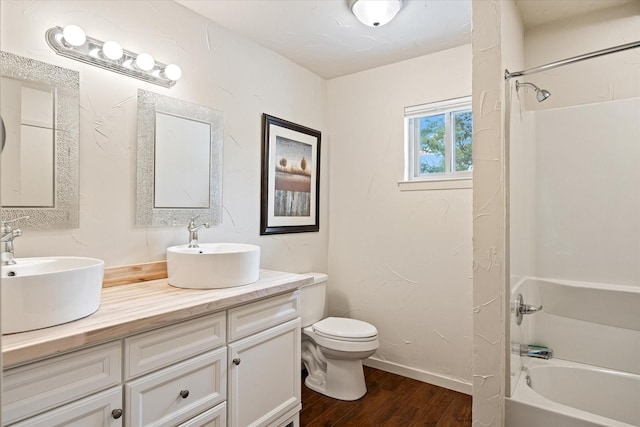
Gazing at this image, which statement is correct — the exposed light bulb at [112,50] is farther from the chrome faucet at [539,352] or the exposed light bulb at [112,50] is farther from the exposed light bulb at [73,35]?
the chrome faucet at [539,352]

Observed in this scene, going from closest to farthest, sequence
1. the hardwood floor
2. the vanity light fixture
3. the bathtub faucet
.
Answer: the vanity light fixture < the bathtub faucet < the hardwood floor

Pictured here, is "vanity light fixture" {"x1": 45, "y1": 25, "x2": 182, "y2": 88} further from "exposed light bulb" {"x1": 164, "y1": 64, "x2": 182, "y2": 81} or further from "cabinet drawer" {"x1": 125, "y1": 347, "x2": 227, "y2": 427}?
"cabinet drawer" {"x1": 125, "y1": 347, "x2": 227, "y2": 427}

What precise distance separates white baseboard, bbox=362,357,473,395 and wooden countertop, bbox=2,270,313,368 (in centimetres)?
124

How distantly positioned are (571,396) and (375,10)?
2266 mm

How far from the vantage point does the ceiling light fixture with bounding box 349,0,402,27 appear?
6.42 feet

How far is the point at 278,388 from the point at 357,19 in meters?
2.05

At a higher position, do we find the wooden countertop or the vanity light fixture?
the vanity light fixture

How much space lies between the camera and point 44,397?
3.63 feet

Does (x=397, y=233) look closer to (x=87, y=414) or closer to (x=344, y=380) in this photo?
(x=344, y=380)

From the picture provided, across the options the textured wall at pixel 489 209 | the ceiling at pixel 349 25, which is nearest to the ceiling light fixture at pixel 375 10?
the ceiling at pixel 349 25

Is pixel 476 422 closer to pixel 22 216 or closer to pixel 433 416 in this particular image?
pixel 433 416

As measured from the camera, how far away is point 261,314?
71.5 inches

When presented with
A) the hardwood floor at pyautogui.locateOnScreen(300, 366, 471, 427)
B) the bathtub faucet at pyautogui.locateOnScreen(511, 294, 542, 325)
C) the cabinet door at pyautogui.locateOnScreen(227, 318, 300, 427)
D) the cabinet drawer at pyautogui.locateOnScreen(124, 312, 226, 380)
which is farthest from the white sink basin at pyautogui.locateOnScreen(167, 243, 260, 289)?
the bathtub faucet at pyautogui.locateOnScreen(511, 294, 542, 325)

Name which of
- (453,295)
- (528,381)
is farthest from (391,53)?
(528,381)
